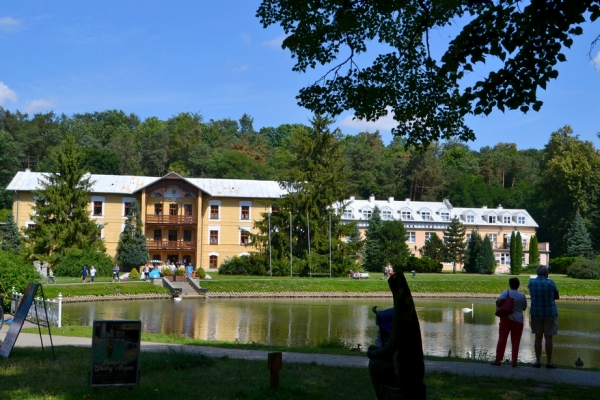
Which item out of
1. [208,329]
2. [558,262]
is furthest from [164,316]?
[558,262]

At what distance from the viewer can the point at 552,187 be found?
66438 millimetres

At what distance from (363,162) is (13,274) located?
62.9 metres

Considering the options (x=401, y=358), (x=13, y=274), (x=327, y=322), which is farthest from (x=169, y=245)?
(x=401, y=358)

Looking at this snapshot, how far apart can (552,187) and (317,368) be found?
62175 millimetres

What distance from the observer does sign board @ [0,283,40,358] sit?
9094mm

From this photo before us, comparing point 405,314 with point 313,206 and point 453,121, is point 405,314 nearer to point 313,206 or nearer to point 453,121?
point 453,121

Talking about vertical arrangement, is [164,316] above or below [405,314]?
below

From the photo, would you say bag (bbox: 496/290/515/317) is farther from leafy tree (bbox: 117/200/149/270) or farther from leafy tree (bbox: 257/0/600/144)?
leafy tree (bbox: 117/200/149/270)

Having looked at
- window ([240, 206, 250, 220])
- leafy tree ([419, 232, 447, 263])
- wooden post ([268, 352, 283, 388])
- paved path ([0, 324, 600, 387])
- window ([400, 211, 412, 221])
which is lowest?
paved path ([0, 324, 600, 387])

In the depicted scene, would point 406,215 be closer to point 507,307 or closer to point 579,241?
point 579,241

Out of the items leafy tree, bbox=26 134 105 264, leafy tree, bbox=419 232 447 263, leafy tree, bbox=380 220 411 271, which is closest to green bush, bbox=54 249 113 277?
leafy tree, bbox=26 134 105 264

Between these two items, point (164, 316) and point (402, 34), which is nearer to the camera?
point (402, 34)

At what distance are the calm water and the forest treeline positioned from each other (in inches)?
1099

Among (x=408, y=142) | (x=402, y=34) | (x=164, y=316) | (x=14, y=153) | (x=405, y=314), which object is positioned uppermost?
(x=14, y=153)
